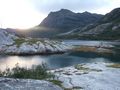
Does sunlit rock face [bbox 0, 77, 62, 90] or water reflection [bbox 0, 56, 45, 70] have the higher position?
sunlit rock face [bbox 0, 77, 62, 90]

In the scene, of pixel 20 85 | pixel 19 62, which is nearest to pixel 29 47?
pixel 19 62

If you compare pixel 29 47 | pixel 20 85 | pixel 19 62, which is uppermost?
pixel 20 85

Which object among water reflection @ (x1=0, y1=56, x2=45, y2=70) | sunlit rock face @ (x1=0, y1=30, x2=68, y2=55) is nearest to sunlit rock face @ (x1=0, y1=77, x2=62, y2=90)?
water reflection @ (x1=0, y1=56, x2=45, y2=70)

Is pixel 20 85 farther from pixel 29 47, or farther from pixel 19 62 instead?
pixel 29 47

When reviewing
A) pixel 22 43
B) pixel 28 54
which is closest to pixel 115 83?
pixel 28 54

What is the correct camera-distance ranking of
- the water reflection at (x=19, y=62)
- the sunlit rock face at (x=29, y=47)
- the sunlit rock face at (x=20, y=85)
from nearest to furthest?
the sunlit rock face at (x=20, y=85) < the water reflection at (x=19, y=62) < the sunlit rock face at (x=29, y=47)

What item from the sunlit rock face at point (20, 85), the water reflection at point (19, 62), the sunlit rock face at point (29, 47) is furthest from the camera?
the sunlit rock face at point (29, 47)

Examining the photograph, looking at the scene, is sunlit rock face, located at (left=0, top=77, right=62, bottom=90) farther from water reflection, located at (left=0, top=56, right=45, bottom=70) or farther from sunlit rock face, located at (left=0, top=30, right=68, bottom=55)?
sunlit rock face, located at (left=0, top=30, right=68, bottom=55)

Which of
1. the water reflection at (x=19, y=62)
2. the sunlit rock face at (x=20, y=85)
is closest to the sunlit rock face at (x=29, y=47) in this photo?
the water reflection at (x=19, y=62)

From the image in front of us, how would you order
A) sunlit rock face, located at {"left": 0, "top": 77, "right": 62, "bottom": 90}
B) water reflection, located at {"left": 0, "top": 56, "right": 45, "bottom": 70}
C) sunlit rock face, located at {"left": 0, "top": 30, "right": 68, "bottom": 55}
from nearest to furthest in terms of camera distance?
sunlit rock face, located at {"left": 0, "top": 77, "right": 62, "bottom": 90} < water reflection, located at {"left": 0, "top": 56, "right": 45, "bottom": 70} < sunlit rock face, located at {"left": 0, "top": 30, "right": 68, "bottom": 55}

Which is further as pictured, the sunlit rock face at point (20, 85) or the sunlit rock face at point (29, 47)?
the sunlit rock face at point (29, 47)

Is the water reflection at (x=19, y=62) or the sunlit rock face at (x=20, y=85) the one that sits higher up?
the sunlit rock face at (x=20, y=85)

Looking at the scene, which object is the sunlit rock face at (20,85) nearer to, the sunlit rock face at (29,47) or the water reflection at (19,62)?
the water reflection at (19,62)

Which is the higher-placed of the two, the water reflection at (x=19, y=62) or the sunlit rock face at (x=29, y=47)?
the sunlit rock face at (x=29, y=47)
